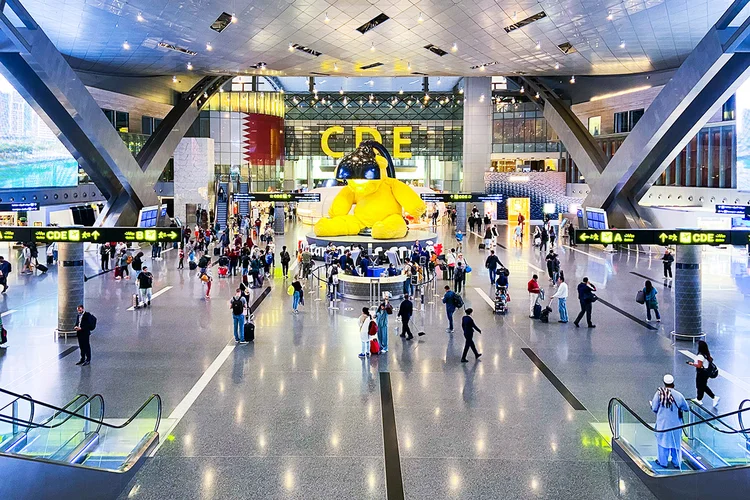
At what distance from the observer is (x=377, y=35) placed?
2905 cm

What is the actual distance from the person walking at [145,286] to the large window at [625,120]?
118 ft

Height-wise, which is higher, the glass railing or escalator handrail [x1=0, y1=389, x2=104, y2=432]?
escalator handrail [x1=0, y1=389, x2=104, y2=432]

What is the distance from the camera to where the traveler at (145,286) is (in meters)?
18.5

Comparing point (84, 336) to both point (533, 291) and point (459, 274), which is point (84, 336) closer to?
point (533, 291)

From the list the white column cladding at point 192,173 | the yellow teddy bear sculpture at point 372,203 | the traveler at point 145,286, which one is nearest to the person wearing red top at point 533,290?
the traveler at point 145,286

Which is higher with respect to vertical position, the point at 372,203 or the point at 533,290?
the point at 372,203

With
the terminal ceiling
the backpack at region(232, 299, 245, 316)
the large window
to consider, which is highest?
the terminal ceiling

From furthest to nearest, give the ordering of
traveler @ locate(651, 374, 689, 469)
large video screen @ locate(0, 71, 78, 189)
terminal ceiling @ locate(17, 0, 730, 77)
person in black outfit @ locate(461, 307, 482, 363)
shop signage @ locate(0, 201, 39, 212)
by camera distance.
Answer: large video screen @ locate(0, 71, 78, 189)
shop signage @ locate(0, 201, 39, 212)
terminal ceiling @ locate(17, 0, 730, 77)
person in black outfit @ locate(461, 307, 482, 363)
traveler @ locate(651, 374, 689, 469)

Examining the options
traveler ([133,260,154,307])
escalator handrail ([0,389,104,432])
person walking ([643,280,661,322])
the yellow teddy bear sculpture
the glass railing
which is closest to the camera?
escalator handrail ([0,389,104,432])


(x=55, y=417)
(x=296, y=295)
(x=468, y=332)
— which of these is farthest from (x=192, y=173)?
(x=55, y=417)

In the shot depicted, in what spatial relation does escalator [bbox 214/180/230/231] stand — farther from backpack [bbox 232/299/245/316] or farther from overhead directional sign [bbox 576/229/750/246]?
overhead directional sign [bbox 576/229/750/246]

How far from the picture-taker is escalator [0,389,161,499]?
5.96 metres

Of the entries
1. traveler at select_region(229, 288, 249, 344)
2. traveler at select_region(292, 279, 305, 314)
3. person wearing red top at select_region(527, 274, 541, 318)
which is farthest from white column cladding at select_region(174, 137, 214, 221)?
traveler at select_region(229, 288, 249, 344)

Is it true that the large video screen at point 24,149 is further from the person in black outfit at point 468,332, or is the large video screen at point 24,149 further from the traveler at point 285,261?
the person in black outfit at point 468,332
